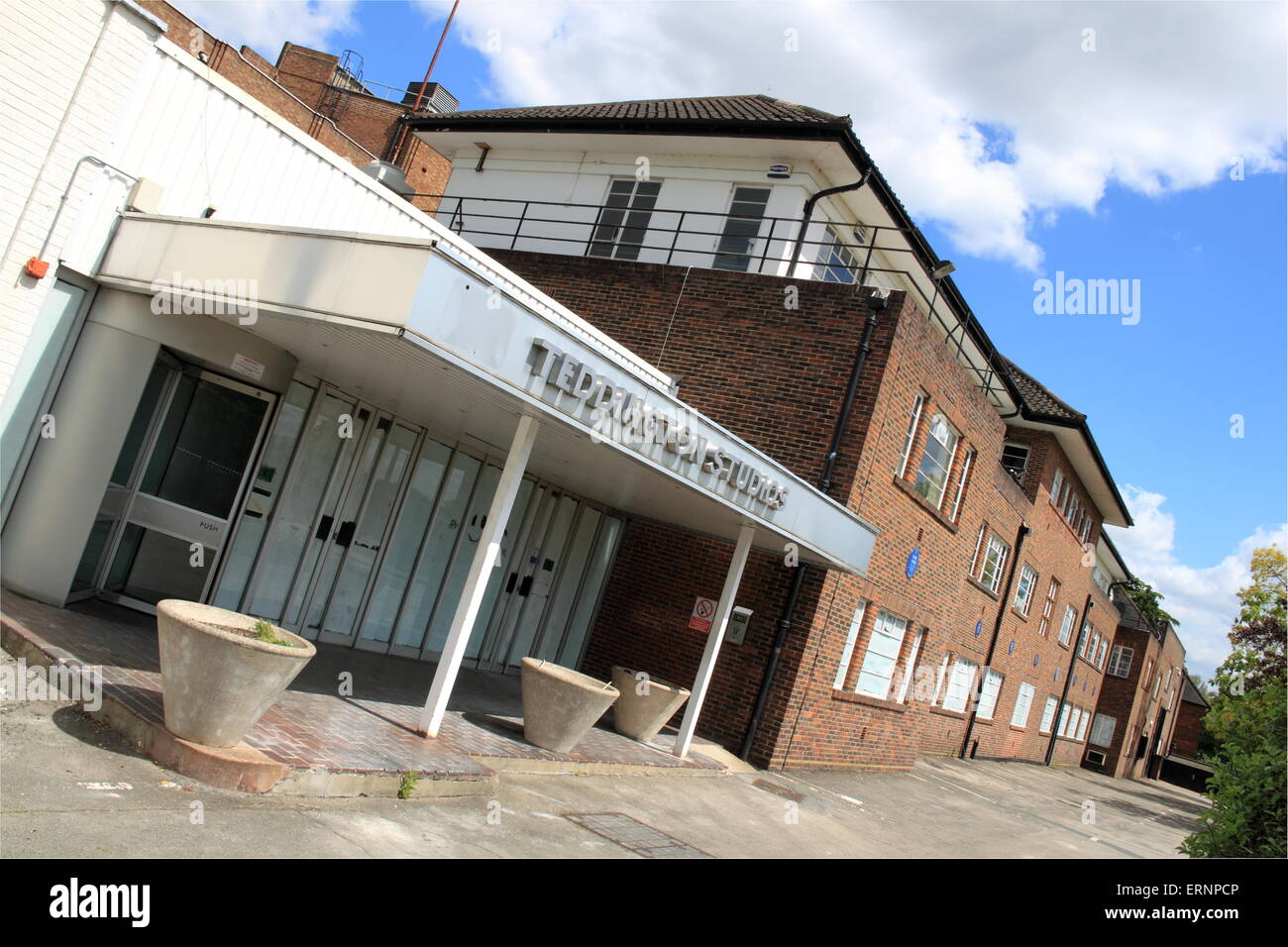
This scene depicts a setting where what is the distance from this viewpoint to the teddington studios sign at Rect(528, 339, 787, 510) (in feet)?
23.9

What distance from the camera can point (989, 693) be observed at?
2488 centimetres

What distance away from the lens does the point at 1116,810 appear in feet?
76.9

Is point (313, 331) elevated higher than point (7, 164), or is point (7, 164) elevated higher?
point (7, 164)

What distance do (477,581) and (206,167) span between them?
179 inches

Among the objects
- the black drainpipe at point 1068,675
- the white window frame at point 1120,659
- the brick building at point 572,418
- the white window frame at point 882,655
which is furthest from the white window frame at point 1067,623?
the white window frame at point 882,655

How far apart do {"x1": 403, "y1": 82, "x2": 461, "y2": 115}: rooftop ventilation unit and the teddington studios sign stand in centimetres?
2638

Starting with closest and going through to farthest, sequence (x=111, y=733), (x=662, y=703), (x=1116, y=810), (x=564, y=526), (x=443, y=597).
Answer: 1. (x=111, y=733)
2. (x=662, y=703)
3. (x=443, y=597)
4. (x=564, y=526)
5. (x=1116, y=810)

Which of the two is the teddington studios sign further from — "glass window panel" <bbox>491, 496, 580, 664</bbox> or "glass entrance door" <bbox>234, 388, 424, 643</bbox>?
"glass window panel" <bbox>491, 496, 580, 664</bbox>

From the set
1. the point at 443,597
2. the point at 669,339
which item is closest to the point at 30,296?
the point at 443,597

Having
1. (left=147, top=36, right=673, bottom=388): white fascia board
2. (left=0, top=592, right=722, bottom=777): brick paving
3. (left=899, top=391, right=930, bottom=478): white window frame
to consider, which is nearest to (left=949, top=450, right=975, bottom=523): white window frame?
(left=899, top=391, right=930, bottom=478): white window frame

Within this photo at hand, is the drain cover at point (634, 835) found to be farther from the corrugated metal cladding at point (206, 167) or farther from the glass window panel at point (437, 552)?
the corrugated metal cladding at point (206, 167)
